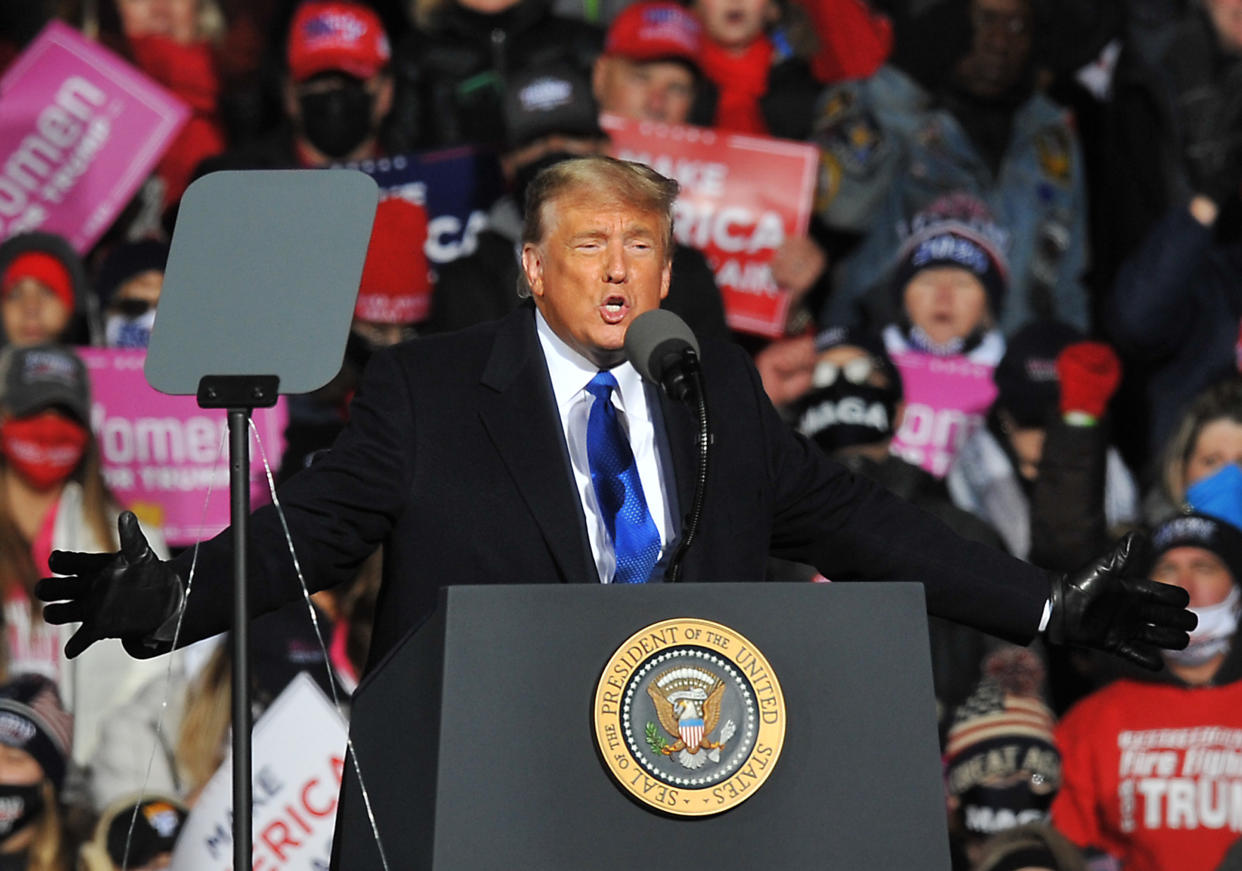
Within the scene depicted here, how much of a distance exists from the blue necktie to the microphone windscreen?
289 mm

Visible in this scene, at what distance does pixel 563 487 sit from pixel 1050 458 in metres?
3.30

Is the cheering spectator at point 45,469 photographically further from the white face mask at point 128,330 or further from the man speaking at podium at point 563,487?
the man speaking at podium at point 563,487

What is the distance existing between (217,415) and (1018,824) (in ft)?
8.06

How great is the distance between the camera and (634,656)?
2379mm

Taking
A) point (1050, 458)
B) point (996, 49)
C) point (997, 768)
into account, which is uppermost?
point (996, 49)

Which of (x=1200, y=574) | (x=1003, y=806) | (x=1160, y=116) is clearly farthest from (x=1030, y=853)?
(x=1160, y=116)

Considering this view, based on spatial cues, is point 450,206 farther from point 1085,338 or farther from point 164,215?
point 1085,338

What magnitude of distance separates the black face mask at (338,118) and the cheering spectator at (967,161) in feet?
4.84

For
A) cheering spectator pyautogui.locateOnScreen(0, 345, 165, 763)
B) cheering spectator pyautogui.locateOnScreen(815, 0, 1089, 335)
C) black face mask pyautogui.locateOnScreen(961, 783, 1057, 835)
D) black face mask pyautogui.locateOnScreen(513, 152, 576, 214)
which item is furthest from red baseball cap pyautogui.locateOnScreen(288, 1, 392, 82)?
black face mask pyautogui.locateOnScreen(961, 783, 1057, 835)

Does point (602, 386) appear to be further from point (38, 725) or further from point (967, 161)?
point (967, 161)

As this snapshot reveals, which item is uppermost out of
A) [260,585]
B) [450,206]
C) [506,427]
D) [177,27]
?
[177,27]

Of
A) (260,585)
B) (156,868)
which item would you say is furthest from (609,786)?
(156,868)

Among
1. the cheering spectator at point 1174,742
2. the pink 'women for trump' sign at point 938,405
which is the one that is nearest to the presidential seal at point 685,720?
the cheering spectator at point 1174,742

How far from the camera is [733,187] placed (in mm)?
6492
